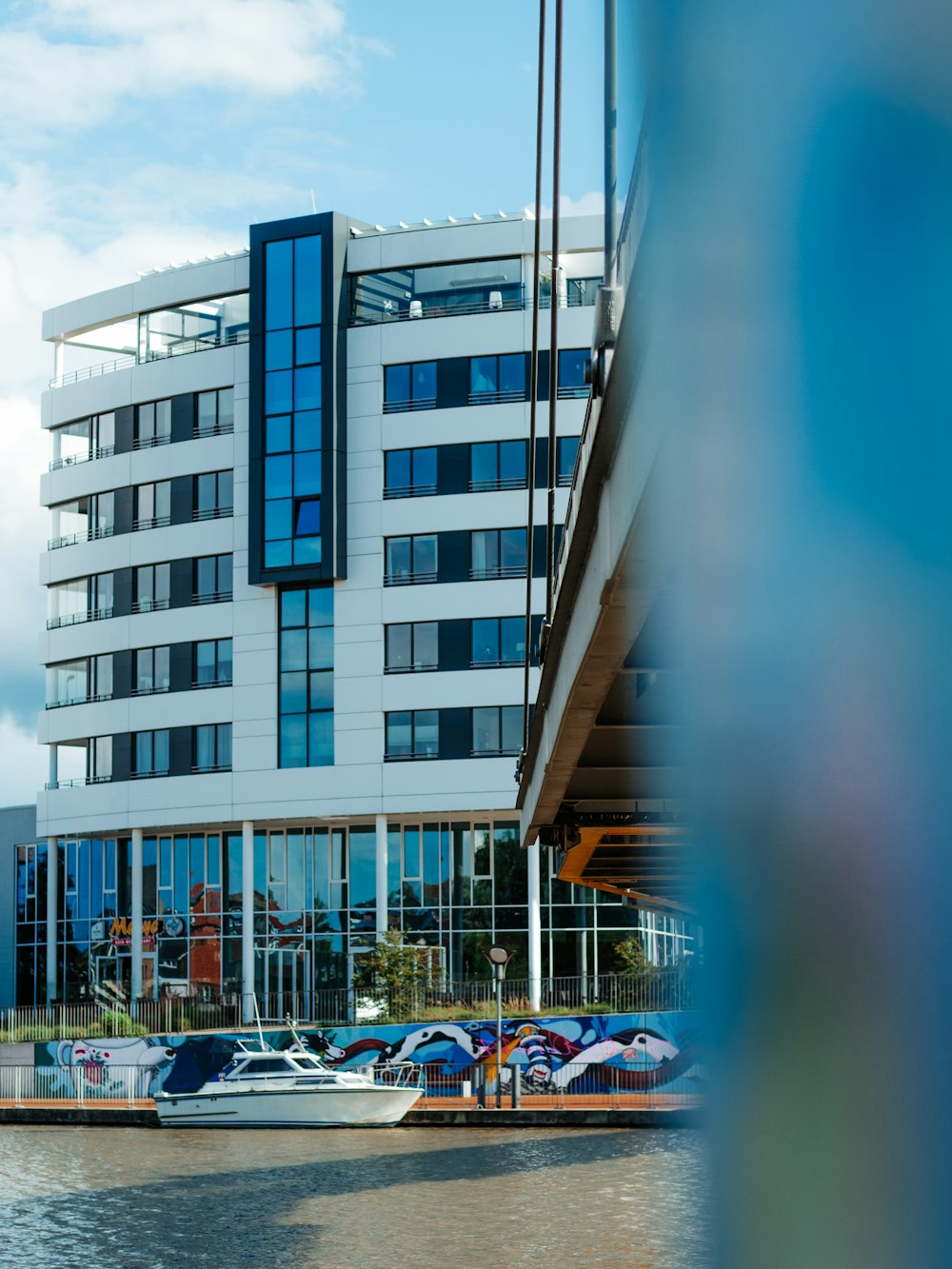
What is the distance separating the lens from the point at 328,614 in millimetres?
50625

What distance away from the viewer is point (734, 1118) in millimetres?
1801

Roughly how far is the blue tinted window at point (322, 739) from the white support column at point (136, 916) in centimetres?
676

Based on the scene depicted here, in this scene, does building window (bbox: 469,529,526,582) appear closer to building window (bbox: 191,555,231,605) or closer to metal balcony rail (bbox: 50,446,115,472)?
building window (bbox: 191,555,231,605)

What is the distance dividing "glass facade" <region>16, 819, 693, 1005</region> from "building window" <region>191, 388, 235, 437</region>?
1226 cm

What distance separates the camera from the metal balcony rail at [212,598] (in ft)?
171

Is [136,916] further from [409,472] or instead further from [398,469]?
[409,472]

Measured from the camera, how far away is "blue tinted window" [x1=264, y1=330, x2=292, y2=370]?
50.9 m

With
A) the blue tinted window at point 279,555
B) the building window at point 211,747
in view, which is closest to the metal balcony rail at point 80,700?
the building window at point 211,747

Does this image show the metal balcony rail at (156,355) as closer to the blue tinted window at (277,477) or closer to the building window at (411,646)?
the blue tinted window at (277,477)

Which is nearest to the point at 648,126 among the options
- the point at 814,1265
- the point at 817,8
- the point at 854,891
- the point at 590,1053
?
the point at 817,8

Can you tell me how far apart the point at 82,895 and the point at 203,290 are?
19.6 m

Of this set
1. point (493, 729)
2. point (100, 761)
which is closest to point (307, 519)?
point (493, 729)

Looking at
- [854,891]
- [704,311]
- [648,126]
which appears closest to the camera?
[854,891]

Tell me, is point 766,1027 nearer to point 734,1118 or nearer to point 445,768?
point 734,1118
